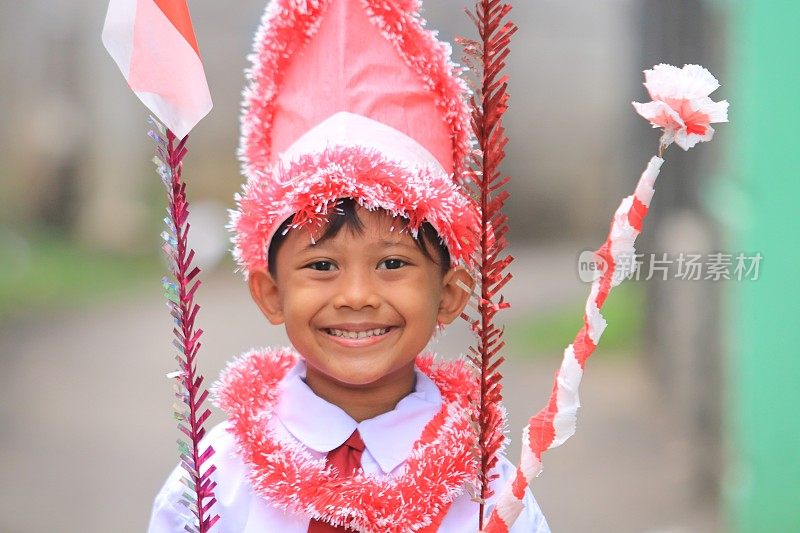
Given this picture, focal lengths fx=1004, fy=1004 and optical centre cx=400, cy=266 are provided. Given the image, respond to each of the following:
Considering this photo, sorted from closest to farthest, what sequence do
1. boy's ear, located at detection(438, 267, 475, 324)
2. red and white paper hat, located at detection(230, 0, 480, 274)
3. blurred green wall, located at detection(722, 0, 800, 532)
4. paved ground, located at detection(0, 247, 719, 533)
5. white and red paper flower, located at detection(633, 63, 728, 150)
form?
1. white and red paper flower, located at detection(633, 63, 728, 150)
2. red and white paper hat, located at detection(230, 0, 480, 274)
3. boy's ear, located at detection(438, 267, 475, 324)
4. blurred green wall, located at detection(722, 0, 800, 532)
5. paved ground, located at detection(0, 247, 719, 533)

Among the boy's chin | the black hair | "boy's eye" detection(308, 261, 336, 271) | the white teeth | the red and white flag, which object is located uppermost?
the red and white flag

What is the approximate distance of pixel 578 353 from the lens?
3.25ft

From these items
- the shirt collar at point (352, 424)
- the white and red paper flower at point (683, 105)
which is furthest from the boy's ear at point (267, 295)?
the white and red paper flower at point (683, 105)

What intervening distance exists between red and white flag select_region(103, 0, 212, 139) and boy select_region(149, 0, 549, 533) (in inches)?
13.9

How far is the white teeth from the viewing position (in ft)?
4.50

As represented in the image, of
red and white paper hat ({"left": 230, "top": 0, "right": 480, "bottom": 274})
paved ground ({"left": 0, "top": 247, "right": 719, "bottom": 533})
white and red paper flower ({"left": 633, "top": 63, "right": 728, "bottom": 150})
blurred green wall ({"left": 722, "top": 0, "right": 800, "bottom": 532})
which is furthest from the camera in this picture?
paved ground ({"left": 0, "top": 247, "right": 719, "bottom": 533})

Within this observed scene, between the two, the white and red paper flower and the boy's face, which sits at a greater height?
the white and red paper flower

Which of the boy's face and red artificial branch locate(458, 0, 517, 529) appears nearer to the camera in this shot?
red artificial branch locate(458, 0, 517, 529)

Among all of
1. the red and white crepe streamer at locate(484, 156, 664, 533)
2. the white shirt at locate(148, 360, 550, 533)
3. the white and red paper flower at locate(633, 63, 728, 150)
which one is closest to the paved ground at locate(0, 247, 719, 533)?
the white shirt at locate(148, 360, 550, 533)

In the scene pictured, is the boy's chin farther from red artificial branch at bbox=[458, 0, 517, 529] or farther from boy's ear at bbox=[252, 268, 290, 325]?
red artificial branch at bbox=[458, 0, 517, 529]

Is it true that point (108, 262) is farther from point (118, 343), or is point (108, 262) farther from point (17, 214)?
point (118, 343)

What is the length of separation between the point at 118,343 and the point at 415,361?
4144mm

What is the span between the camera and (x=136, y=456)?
3744mm

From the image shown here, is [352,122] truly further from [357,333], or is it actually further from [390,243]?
[357,333]
